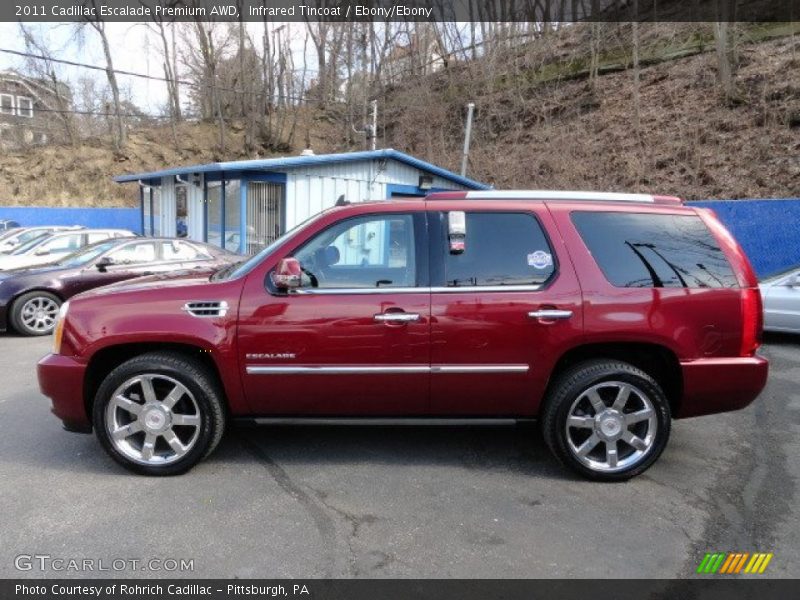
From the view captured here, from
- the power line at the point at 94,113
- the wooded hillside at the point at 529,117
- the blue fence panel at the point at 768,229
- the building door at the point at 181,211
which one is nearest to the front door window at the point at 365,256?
the blue fence panel at the point at 768,229

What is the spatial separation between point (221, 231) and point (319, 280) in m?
11.1

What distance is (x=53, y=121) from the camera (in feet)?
124

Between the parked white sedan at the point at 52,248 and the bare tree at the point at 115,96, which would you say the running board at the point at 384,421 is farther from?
the bare tree at the point at 115,96

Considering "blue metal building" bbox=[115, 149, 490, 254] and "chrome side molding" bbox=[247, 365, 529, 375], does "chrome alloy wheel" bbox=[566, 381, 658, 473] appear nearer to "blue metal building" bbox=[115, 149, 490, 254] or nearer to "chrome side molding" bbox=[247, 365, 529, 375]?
"chrome side molding" bbox=[247, 365, 529, 375]

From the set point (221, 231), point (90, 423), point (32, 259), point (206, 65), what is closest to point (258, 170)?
point (221, 231)

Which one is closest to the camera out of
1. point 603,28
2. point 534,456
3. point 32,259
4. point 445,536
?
point 445,536

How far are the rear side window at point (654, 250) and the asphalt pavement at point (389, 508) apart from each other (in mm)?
1362

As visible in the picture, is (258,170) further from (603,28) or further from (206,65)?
(206,65)

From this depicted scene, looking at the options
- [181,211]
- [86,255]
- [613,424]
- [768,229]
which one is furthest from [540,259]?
[181,211]

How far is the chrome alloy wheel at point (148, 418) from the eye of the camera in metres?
3.75

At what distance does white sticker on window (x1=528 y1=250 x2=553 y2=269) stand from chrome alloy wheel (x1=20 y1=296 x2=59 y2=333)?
7.57 meters

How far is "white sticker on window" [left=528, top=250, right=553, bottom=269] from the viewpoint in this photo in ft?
12.3

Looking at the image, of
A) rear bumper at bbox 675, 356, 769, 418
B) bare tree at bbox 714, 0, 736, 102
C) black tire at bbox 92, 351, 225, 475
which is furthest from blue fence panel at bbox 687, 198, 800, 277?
black tire at bbox 92, 351, 225, 475

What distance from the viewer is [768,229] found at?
513 inches
